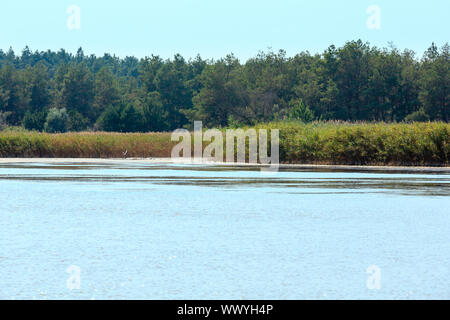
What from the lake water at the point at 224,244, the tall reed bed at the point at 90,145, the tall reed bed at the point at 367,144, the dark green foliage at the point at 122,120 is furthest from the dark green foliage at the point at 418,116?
the lake water at the point at 224,244

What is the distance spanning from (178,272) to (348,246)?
419 centimetres

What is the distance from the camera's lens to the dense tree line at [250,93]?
113 metres

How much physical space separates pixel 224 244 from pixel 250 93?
113 metres

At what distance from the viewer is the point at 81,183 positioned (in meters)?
34.2

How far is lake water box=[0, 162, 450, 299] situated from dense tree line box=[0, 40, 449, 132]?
57156mm

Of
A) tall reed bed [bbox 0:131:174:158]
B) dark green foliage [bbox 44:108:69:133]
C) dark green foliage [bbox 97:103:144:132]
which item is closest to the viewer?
tall reed bed [bbox 0:131:174:158]

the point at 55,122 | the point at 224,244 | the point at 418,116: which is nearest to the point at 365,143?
the point at 224,244

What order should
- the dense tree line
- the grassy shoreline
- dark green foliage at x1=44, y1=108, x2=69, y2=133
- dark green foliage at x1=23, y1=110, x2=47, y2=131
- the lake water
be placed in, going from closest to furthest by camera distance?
the lake water, the grassy shoreline, the dense tree line, dark green foliage at x1=44, y1=108, x2=69, y2=133, dark green foliage at x1=23, y1=110, x2=47, y2=131

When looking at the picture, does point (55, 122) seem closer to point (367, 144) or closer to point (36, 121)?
point (36, 121)

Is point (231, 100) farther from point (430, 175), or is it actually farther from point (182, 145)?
point (430, 175)

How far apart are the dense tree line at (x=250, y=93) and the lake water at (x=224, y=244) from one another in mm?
57156

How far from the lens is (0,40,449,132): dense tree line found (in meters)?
113

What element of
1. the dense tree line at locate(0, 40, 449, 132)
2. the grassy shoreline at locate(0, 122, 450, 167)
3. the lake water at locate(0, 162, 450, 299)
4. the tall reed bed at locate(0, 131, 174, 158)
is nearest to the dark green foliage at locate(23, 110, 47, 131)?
the dense tree line at locate(0, 40, 449, 132)

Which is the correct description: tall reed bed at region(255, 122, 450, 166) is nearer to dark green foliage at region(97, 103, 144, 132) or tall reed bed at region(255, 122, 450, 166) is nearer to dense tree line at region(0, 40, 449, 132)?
dense tree line at region(0, 40, 449, 132)
